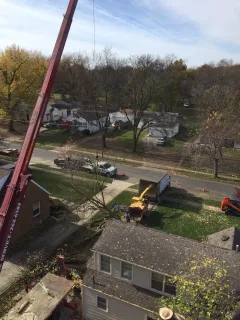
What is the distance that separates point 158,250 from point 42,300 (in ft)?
21.1

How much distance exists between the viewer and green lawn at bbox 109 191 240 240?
26.9m

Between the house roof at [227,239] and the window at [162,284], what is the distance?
6301 mm

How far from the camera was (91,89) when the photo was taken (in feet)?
178

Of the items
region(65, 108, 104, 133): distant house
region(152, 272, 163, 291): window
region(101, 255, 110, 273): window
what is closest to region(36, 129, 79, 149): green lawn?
region(65, 108, 104, 133): distant house

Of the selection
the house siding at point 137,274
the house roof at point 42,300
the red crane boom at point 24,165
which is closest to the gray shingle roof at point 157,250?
the house siding at point 137,274

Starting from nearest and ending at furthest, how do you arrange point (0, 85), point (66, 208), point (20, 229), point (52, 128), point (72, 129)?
point (20, 229) < point (66, 208) < point (0, 85) < point (72, 129) < point (52, 128)

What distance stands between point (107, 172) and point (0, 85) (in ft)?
A: 102

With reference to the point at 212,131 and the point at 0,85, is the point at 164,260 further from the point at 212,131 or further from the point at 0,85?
the point at 0,85

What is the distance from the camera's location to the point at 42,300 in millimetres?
15805

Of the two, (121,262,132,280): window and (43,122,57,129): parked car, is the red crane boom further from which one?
(43,122,57,129): parked car

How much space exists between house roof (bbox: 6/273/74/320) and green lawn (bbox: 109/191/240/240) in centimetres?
1235

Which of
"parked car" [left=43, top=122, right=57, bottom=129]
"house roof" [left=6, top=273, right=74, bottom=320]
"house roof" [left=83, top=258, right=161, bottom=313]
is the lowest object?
"house roof" [left=6, top=273, right=74, bottom=320]

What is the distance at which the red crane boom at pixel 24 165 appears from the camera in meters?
12.5

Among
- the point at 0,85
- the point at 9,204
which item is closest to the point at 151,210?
the point at 9,204
